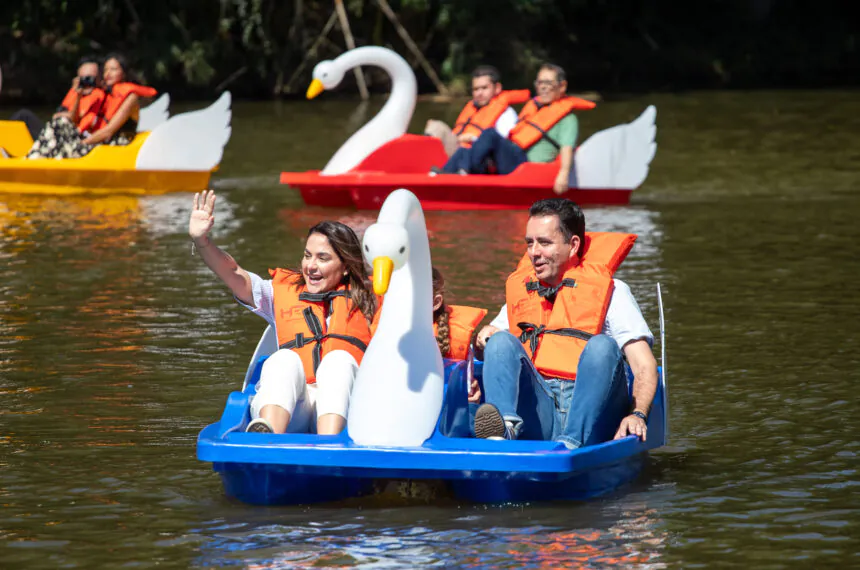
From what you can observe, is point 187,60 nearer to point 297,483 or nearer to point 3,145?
point 3,145

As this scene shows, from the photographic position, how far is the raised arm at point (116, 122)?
46.9 ft

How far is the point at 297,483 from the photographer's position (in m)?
5.29

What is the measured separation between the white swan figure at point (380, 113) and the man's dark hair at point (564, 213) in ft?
25.2

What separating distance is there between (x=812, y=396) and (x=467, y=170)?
6598 millimetres

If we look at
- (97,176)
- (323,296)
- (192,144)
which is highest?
(192,144)

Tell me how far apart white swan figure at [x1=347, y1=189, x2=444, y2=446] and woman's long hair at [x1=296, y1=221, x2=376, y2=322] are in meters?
0.55

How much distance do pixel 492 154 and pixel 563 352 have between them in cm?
766

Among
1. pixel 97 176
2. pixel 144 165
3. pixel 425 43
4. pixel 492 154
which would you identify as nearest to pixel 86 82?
pixel 97 176

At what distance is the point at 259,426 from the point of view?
5.25 metres

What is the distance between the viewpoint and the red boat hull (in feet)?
42.0

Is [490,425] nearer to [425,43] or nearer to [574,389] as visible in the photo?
[574,389]

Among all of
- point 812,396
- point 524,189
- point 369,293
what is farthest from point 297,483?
point 524,189

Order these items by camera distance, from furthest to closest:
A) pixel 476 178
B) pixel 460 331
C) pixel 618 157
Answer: pixel 618 157
pixel 476 178
pixel 460 331

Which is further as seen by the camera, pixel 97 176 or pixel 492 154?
pixel 97 176
